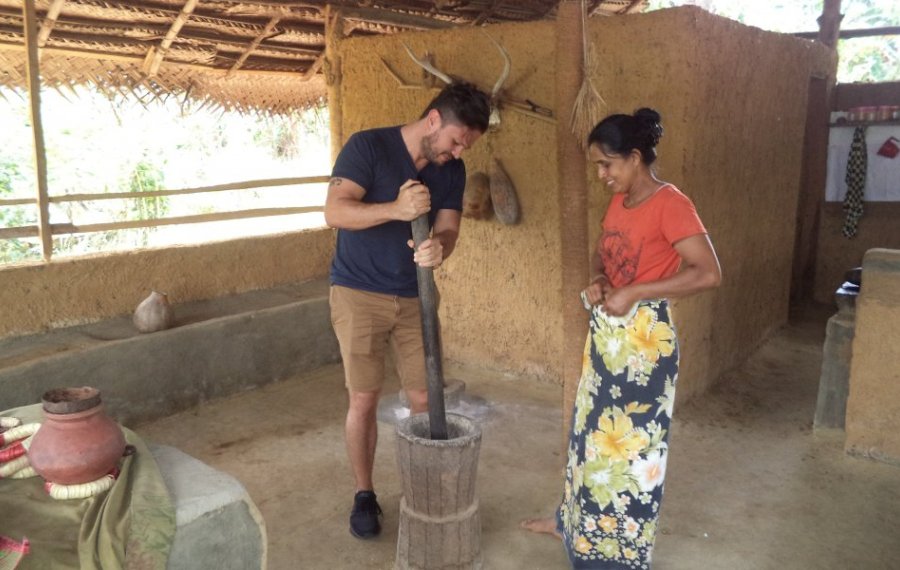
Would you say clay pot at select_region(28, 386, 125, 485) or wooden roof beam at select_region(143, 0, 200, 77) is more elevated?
wooden roof beam at select_region(143, 0, 200, 77)

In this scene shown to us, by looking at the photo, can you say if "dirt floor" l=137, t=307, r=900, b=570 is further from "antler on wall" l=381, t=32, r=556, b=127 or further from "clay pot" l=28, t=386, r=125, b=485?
"antler on wall" l=381, t=32, r=556, b=127

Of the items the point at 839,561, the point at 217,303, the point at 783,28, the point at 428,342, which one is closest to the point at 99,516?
the point at 428,342

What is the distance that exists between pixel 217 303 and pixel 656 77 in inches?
115

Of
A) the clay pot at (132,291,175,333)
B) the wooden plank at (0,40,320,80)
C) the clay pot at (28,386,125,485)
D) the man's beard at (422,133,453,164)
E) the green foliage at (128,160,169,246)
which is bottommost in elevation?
the clay pot at (132,291,175,333)

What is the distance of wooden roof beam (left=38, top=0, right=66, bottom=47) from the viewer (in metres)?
3.85

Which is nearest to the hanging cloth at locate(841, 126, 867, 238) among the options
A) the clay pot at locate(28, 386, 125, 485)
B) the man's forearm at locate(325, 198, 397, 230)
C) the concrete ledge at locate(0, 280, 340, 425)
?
the concrete ledge at locate(0, 280, 340, 425)

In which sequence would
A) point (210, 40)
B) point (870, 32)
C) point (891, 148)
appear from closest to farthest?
point (210, 40) → point (891, 148) → point (870, 32)

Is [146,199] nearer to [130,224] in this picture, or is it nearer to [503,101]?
[130,224]

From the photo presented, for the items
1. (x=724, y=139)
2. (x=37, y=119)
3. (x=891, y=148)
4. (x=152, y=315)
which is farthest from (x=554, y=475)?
(x=891, y=148)

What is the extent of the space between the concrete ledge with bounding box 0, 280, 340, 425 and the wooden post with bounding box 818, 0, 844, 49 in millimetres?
4570

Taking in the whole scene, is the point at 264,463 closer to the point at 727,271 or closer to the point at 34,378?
the point at 34,378

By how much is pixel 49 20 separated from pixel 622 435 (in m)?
3.78

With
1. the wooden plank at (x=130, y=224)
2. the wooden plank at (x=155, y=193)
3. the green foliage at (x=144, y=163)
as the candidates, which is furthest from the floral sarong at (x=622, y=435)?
the green foliage at (x=144, y=163)

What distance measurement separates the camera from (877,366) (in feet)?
10.5
